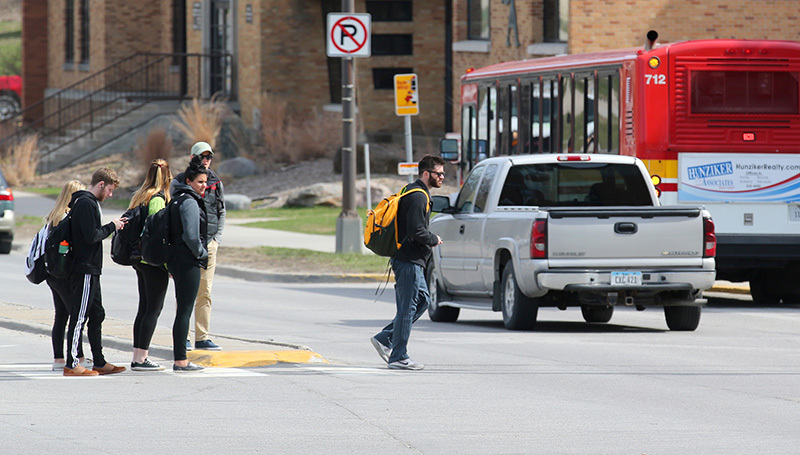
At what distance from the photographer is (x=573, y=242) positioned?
45.0 ft

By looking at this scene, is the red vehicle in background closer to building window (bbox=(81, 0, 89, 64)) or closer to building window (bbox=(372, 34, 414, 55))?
building window (bbox=(81, 0, 89, 64))

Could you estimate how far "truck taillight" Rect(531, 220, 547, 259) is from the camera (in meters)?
13.6

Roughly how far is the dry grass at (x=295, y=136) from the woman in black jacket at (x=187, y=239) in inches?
1040

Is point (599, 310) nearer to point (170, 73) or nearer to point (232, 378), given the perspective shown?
point (232, 378)

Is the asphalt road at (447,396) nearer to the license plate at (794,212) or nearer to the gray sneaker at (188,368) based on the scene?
the gray sneaker at (188,368)

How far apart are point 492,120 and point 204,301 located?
11151 millimetres

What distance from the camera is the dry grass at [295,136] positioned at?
1463 inches

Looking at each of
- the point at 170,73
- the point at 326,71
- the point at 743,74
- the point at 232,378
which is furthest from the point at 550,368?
the point at 170,73

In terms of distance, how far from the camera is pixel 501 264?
1466 cm

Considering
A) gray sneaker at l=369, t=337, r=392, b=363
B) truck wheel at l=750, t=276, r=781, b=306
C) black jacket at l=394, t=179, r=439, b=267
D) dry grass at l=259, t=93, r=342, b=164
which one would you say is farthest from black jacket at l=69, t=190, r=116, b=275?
dry grass at l=259, t=93, r=342, b=164

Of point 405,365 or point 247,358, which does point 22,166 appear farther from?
point 405,365

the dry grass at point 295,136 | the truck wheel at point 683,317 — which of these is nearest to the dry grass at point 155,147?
the dry grass at point 295,136

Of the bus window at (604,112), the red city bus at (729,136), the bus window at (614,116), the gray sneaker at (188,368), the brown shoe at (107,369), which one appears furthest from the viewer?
the bus window at (604,112)

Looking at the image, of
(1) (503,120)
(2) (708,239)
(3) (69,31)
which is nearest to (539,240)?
(2) (708,239)
